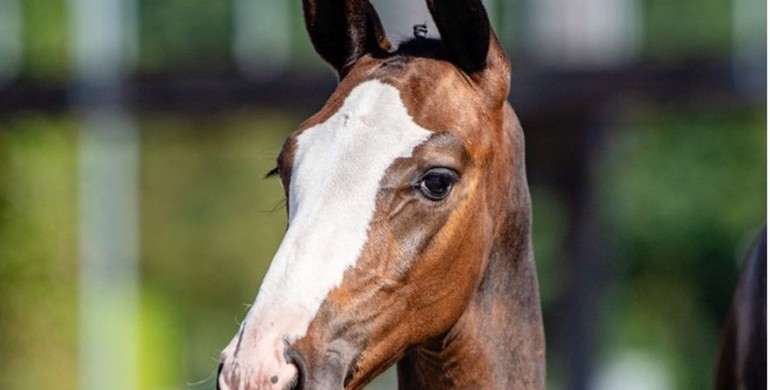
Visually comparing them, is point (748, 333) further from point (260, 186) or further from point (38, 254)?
point (260, 186)

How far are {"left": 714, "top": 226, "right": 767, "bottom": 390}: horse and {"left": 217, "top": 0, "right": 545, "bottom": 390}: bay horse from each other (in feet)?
2.36

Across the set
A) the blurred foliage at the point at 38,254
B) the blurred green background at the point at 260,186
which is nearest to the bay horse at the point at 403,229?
the blurred green background at the point at 260,186

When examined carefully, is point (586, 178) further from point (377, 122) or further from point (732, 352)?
point (377, 122)

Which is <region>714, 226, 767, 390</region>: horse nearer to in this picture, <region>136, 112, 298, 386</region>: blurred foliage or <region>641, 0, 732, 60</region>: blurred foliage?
<region>136, 112, 298, 386</region>: blurred foliage

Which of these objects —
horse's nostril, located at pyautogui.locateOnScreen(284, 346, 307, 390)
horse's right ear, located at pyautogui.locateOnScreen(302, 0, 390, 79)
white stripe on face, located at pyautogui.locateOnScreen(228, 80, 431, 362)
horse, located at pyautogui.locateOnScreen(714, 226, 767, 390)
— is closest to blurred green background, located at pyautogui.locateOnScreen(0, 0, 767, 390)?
horse, located at pyautogui.locateOnScreen(714, 226, 767, 390)

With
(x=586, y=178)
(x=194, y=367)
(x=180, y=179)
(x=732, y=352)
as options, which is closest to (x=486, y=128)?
(x=732, y=352)

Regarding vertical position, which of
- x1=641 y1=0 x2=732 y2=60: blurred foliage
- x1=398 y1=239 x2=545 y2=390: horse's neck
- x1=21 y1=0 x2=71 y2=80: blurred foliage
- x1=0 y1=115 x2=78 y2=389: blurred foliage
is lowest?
x1=0 y1=115 x2=78 y2=389: blurred foliage

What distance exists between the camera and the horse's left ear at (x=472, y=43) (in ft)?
11.9

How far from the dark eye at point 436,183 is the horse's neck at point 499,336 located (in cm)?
31

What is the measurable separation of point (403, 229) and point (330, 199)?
188mm

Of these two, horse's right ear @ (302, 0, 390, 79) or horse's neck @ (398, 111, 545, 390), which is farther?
horse's right ear @ (302, 0, 390, 79)

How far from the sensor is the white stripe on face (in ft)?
10.4

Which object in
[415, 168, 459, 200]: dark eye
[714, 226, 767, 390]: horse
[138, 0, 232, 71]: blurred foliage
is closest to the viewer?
[415, 168, 459, 200]: dark eye

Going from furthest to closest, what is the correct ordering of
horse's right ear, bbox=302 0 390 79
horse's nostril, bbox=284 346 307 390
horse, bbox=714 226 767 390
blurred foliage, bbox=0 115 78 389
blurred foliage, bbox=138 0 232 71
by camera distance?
blurred foliage, bbox=138 0 232 71, blurred foliage, bbox=0 115 78 389, horse, bbox=714 226 767 390, horse's right ear, bbox=302 0 390 79, horse's nostril, bbox=284 346 307 390
